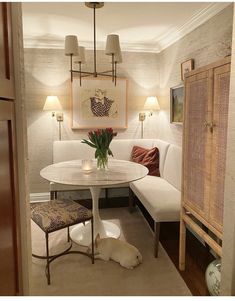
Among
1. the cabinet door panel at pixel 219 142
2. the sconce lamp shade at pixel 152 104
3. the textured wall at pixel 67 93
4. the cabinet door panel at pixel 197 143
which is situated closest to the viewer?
→ the cabinet door panel at pixel 219 142

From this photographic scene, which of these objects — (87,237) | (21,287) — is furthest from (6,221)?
(87,237)

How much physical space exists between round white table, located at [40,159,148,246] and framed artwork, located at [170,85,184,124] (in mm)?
971

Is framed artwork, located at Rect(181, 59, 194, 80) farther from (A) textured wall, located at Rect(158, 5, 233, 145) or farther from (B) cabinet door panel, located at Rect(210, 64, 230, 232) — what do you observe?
(B) cabinet door panel, located at Rect(210, 64, 230, 232)

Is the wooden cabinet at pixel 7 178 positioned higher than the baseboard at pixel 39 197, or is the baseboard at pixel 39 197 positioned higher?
the wooden cabinet at pixel 7 178

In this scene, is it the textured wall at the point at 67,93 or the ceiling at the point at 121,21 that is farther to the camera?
the textured wall at the point at 67,93

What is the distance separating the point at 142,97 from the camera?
4188 mm

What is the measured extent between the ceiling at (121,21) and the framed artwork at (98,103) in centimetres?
56

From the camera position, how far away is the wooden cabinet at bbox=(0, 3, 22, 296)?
35.8 inches

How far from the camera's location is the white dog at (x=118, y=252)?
2322 mm

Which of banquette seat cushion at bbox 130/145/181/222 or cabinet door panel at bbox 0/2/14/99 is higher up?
cabinet door panel at bbox 0/2/14/99

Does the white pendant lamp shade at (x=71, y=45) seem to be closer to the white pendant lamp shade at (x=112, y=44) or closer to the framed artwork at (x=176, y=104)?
the white pendant lamp shade at (x=112, y=44)

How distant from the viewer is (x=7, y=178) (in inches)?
38.4

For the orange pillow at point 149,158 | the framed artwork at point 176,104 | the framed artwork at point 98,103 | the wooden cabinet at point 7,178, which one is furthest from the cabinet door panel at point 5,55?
the framed artwork at point 98,103

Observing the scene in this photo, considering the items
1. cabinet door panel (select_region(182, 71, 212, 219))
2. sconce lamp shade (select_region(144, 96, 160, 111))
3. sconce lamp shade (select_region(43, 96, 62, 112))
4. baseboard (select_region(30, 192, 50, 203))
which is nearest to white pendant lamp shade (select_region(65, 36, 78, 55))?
cabinet door panel (select_region(182, 71, 212, 219))
